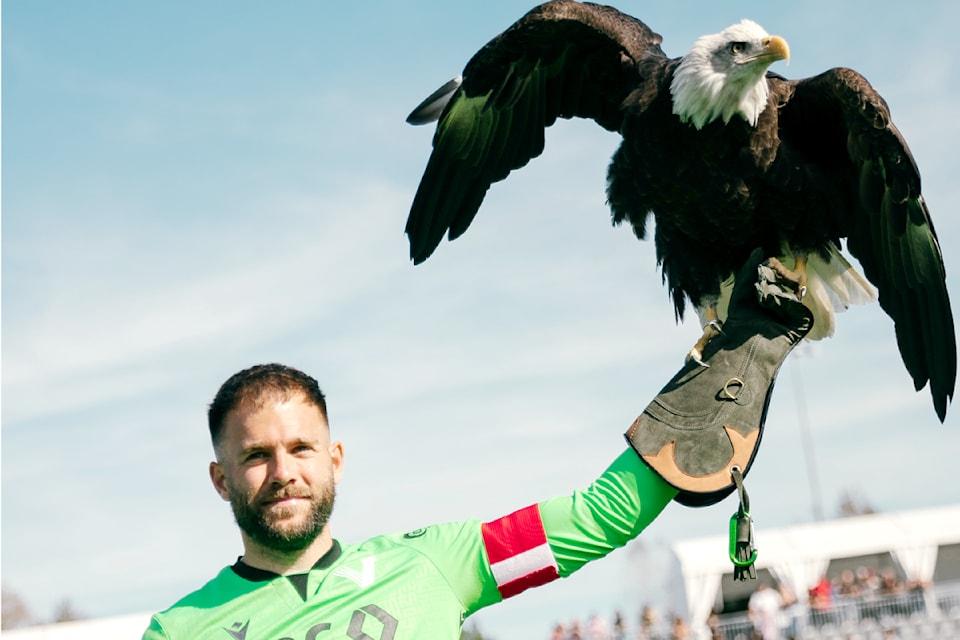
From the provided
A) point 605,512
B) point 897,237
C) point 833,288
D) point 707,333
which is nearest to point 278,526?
point 605,512

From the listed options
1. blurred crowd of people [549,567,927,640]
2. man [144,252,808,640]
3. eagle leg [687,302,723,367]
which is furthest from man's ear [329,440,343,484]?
blurred crowd of people [549,567,927,640]

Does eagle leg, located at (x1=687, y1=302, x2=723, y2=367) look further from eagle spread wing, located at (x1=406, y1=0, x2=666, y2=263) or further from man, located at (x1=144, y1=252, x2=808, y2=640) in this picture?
eagle spread wing, located at (x1=406, y1=0, x2=666, y2=263)

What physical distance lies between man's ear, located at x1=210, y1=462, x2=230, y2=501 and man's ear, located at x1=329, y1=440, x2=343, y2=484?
0.57ft

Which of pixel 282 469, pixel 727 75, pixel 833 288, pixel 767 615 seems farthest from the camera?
pixel 767 615

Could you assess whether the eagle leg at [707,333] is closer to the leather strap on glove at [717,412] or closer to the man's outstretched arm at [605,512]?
the leather strap on glove at [717,412]

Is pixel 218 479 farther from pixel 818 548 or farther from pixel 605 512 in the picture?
pixel 818 548

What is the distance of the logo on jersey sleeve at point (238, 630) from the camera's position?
76.1 inches

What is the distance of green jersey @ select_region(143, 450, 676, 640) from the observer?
1944 mm

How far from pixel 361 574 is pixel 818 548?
14739 millimetres

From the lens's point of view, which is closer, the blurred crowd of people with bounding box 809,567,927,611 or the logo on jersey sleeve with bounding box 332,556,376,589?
the logo on jersey sleeve with bounding box 332,556,376,589

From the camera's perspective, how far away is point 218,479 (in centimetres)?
205

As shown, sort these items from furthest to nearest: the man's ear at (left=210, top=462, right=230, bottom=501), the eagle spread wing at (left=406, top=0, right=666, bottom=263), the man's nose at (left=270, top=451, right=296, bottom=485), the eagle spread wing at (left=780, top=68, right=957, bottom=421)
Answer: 1. the eagle spread wing at (left=406, top=0, right=666, bottom=263)
2. the eagle spread wing at (left=780, top=68, right=957, bottom=421)
3. the man's ear at (left=210, top=462, right=230, bottom=501)
4. the man's nose at (left=270, top=451, right=296, bottom=485)

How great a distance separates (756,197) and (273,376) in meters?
2.85

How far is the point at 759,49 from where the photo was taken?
4.81 meters
